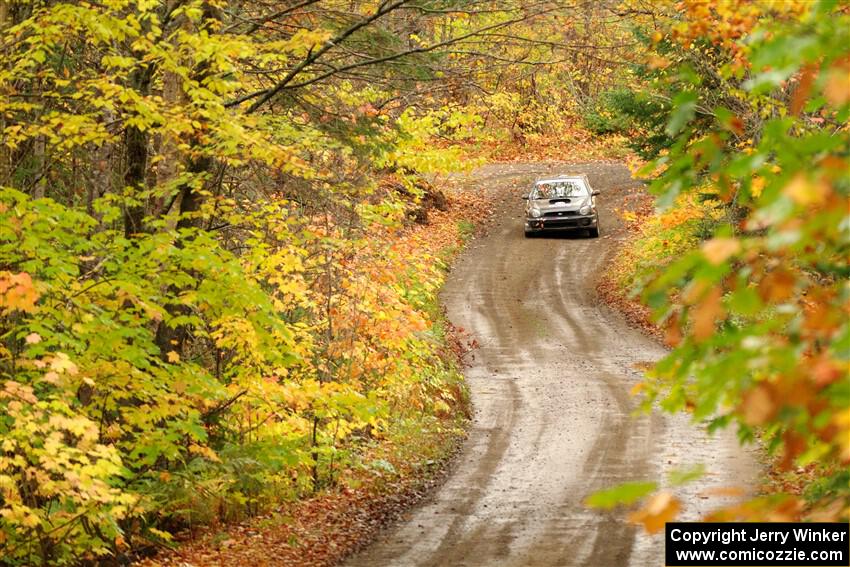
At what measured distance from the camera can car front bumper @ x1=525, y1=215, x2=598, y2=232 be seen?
32938 millimetres

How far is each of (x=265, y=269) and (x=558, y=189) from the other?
22.0 metres

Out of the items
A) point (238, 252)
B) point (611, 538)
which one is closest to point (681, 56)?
point (238, 252)

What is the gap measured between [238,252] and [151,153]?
2.04m

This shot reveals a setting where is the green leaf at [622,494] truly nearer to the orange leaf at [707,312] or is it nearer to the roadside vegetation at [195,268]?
the orange leaf at [707,312]

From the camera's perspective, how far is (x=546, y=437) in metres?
16.5

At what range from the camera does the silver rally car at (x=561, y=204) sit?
1281 inches

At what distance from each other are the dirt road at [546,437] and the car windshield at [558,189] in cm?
179

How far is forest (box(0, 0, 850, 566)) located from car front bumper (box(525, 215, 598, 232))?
14841 mm

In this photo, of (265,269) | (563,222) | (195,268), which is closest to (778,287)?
(195,268)

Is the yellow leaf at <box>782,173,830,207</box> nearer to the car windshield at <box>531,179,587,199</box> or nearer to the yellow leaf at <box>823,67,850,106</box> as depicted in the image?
the yellow leaf at <box>823,67,850,106</box>

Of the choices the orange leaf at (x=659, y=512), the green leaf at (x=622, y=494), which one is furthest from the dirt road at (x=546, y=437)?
the green leaf at (x=622, y=494)

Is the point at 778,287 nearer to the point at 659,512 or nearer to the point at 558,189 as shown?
the point at 659,512

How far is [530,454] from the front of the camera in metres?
15.5

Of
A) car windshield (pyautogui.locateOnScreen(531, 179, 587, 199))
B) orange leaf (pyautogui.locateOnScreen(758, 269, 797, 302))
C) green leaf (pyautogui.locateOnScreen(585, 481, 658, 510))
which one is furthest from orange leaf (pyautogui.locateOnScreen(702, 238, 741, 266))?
car windshield (pyautogui.locateOnScreen(531, 179, 587, 199))
